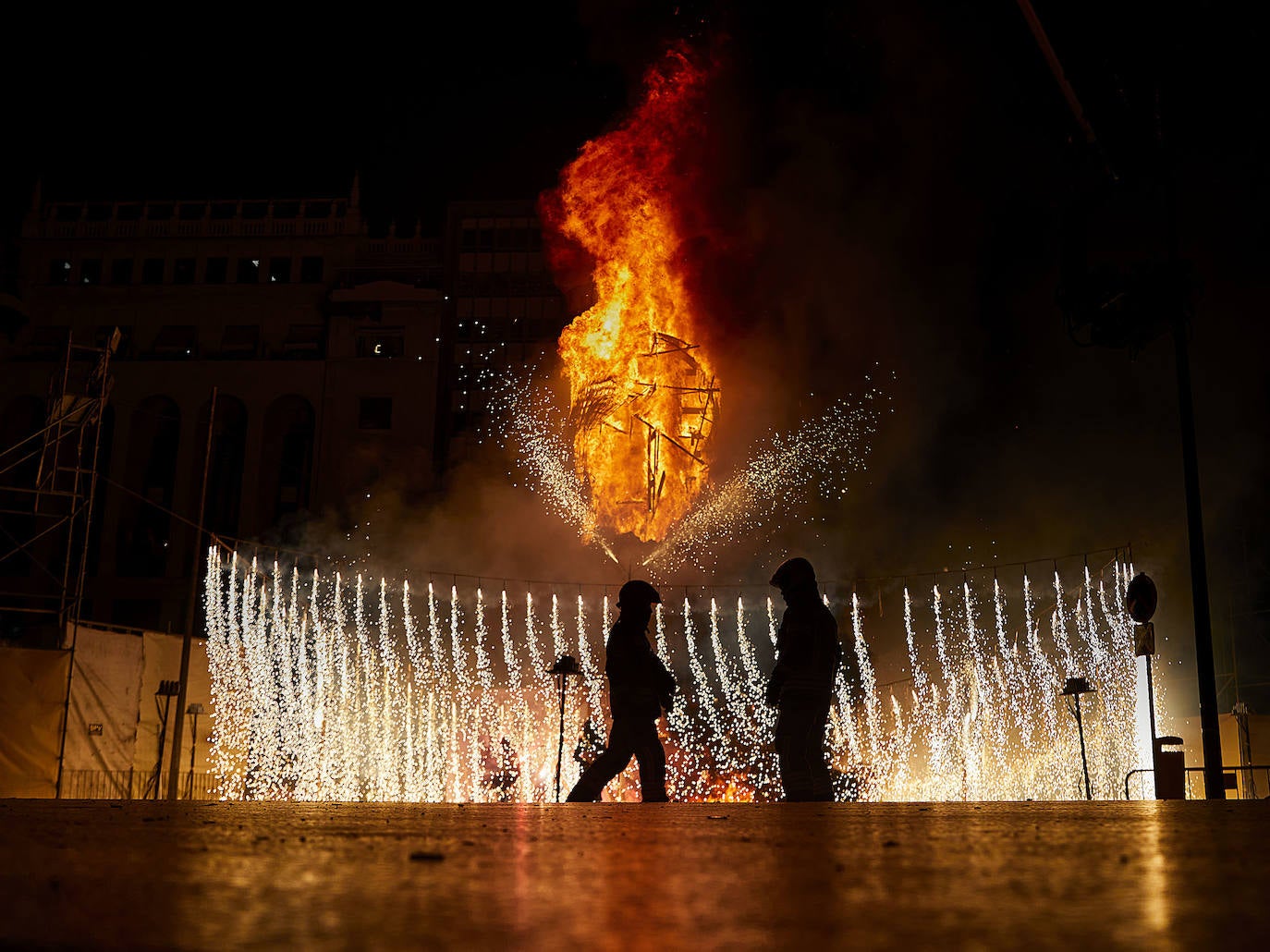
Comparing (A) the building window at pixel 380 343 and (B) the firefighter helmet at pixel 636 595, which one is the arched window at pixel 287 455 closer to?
(A) the building window at pixel 380 343

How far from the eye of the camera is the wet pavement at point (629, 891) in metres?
0.72

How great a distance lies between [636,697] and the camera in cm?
739

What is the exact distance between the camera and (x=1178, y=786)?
1060 centimetres

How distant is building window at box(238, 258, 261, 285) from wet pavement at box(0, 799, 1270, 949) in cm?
4389

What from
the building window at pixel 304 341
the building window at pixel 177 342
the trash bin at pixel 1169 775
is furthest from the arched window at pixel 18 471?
the trash bin at pixel 1169 775

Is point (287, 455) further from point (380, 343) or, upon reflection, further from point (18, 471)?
point (18, 471)

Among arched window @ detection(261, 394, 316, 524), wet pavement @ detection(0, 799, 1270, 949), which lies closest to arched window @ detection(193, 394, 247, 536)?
arched window @ detection(261, 394, 316, 524)

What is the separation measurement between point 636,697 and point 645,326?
66.1 feet

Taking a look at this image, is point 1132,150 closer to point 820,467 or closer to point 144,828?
point 144,828

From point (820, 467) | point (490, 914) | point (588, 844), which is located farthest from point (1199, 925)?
point (820, 467)

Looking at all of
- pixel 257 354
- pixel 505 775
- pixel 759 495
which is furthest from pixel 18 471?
pixel 759 495

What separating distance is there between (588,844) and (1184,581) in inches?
869

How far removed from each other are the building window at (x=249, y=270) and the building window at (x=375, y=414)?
699 centimetres

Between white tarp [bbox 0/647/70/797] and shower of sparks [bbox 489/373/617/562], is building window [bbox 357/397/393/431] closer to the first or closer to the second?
shower of sparks [bbox 489/373/617/562]
